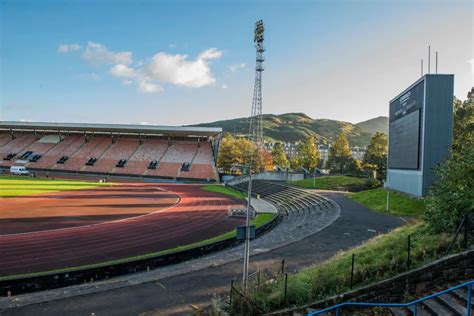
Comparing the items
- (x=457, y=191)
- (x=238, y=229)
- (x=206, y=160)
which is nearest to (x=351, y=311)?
(x=238, y=229)

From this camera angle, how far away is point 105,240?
15.9 metres

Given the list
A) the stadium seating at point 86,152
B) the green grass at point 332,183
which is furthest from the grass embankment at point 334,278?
the stadium seating at point 86,152

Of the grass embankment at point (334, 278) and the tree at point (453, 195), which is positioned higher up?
the tree at point (453, 195)

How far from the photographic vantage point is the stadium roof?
61.0 metres

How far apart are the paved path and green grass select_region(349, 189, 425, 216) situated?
27.3 feet

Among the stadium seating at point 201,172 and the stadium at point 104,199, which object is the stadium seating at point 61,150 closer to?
the stadium at point 104,199

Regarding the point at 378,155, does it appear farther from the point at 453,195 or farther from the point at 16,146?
the point at 16,146

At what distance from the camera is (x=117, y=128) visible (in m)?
63.4

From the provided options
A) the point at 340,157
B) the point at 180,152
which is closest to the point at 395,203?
the point at 340,157

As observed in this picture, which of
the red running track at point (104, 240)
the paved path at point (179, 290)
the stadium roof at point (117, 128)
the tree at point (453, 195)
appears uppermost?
the stadium roof at point (117, 128)

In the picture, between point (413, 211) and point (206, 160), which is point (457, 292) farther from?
point (206, 160)

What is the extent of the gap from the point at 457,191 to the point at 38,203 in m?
30.3

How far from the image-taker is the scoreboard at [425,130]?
20.5 metres

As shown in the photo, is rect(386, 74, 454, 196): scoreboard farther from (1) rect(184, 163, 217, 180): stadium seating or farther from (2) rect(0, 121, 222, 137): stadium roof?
(2) rect(0, 121, 222, 137): stadium roof
